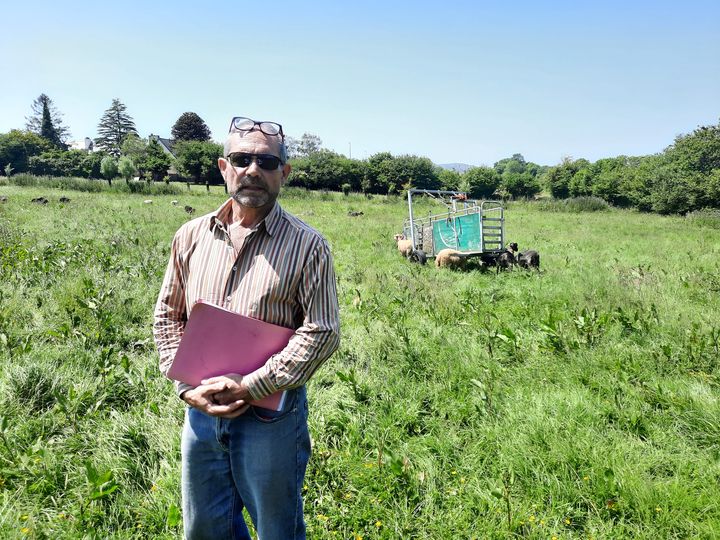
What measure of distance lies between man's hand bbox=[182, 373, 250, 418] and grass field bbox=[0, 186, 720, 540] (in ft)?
3.18

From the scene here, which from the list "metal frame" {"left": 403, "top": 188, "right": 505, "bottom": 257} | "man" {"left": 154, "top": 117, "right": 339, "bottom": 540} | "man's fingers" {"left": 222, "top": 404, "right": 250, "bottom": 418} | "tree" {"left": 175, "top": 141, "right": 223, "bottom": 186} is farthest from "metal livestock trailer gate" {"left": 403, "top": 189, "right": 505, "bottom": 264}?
"tree" {"left": 175, "top": 141, "right": 223, "bottom": 186}

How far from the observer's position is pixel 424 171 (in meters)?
55.4

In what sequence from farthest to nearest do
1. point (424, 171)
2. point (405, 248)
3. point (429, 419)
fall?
point (424, 171) → point (405, 248) → point (429, 419)

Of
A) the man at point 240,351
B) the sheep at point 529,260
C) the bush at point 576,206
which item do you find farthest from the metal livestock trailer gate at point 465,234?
the bush at point 576,206

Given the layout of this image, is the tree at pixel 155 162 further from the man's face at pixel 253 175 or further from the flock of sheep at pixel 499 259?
the man's face at pixel 253 175

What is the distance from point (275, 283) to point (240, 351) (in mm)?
311

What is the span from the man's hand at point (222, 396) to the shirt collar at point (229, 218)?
0.63 metres

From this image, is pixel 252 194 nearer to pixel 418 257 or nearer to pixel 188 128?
pixel 418 257

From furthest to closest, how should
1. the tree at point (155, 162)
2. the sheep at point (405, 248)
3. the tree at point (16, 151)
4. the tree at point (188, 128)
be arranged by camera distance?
the tree at point (188, 128) → the tree at point (16, 151) → the tree at point (155, 162) → the sheep at point (405, 248)

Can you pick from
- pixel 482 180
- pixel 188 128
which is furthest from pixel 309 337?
pixel 188 128

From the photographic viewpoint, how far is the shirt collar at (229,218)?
177 centimetres

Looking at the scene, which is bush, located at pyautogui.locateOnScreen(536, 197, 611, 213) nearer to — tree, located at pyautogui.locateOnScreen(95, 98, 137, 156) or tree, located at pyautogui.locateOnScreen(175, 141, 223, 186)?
tree, located at pyautogui.locateOnScreen(175, 141, 223, 186)

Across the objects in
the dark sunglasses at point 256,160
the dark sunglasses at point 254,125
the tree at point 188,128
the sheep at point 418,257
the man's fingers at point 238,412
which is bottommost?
the sheep at point 418,257

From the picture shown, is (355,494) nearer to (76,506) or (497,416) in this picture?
(497,416)
